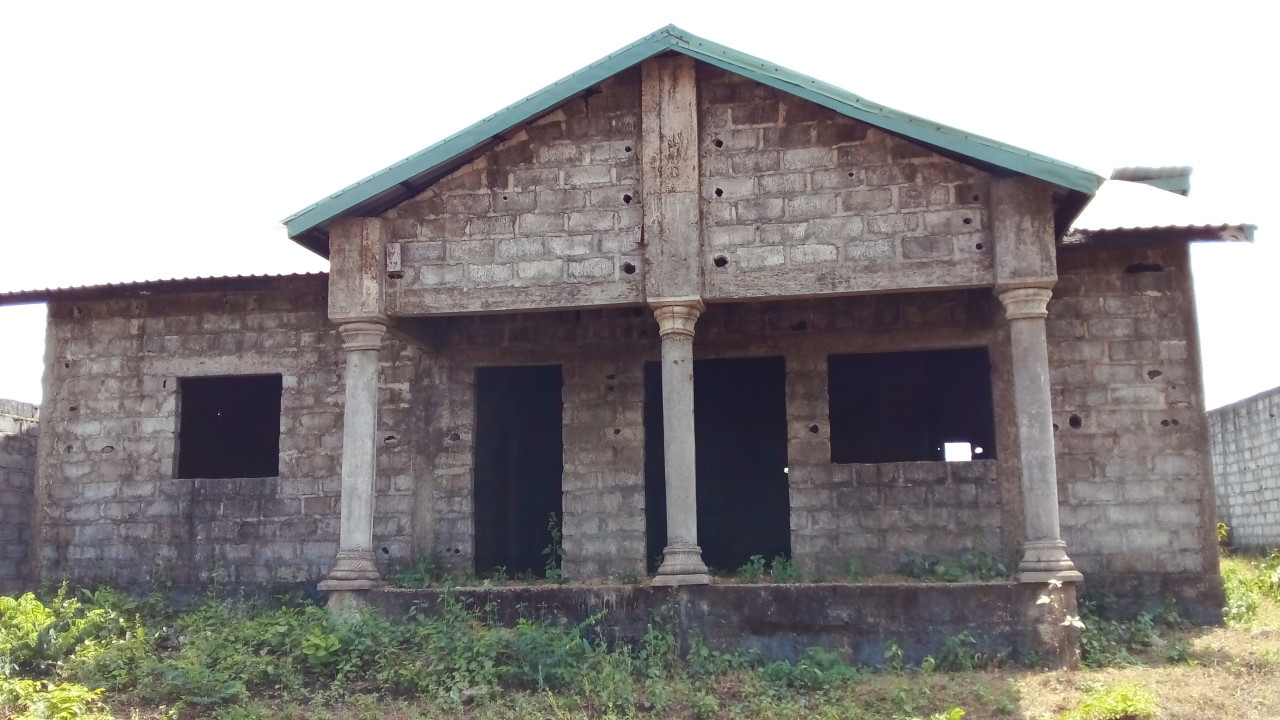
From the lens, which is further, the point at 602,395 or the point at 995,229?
the point at 602,395

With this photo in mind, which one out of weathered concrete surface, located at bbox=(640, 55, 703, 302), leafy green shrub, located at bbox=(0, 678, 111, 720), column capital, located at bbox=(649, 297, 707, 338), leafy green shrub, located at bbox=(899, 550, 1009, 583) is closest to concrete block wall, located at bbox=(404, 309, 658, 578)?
column capital, located at bbox=(649, 297, 707, 338)

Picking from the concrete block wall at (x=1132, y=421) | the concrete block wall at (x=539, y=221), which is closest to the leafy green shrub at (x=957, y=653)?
the concrete block wall at (x=1132, y=421)

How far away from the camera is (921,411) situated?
15742 mm

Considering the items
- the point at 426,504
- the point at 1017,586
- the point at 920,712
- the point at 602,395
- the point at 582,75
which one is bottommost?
the point at 920,712

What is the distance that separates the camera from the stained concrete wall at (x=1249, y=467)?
17109mm

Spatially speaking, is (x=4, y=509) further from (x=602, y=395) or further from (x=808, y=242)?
(x=808, y=242)

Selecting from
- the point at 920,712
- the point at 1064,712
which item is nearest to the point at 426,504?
the point at 920,712

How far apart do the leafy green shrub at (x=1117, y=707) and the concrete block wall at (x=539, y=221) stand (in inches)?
197

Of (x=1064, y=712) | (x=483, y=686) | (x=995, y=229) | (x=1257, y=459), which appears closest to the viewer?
(x=1064, y=712)

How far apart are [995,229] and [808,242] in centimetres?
163

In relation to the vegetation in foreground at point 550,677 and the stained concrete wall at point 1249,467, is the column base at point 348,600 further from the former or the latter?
the stained concrete wall at point 1249,467

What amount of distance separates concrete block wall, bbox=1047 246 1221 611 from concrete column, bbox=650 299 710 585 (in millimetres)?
3817

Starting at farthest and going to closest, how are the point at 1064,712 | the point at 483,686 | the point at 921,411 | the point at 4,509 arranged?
the point at 921,411 < the point at 4,509 < the point at 483,686 < the point at 1064,712

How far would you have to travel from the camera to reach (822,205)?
10453mm
